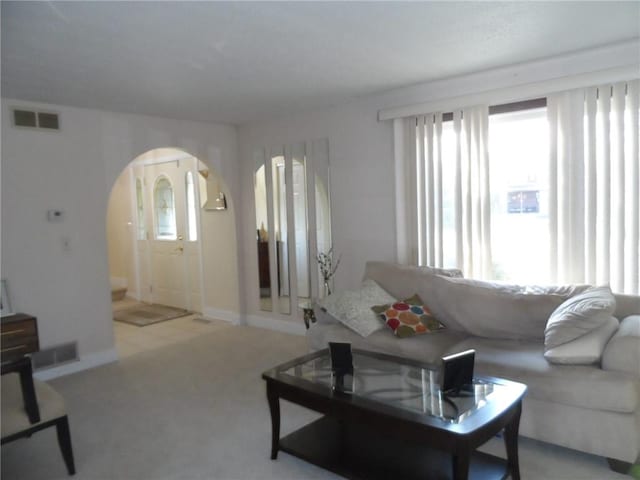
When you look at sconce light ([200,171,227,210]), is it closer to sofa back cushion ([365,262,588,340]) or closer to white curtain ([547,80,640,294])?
sofa back cushion ([365,262,588,340])

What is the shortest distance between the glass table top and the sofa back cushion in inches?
32.4

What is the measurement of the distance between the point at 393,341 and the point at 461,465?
4.60 ft

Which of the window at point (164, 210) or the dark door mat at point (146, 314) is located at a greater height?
the window at point (164, 210)

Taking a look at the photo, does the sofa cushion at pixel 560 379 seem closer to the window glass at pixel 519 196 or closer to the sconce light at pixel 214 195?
the window glass at pixel 519 196

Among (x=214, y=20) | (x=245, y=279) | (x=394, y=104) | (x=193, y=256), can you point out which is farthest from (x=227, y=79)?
(x=193, y=256)

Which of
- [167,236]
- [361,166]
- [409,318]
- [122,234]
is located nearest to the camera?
[409,318]

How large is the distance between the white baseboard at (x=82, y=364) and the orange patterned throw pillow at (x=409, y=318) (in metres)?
2.64

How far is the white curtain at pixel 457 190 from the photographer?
377cm

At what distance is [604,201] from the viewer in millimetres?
3242

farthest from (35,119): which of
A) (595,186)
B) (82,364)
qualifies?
(595,186)

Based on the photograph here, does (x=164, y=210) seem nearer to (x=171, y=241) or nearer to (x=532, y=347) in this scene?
(x=171, y=241)

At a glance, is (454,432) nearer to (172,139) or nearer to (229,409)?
(229,409)

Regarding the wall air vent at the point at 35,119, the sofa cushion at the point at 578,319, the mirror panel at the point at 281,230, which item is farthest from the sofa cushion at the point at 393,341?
the wall air vent at the point at 35,119

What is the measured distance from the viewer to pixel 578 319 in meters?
2.54
